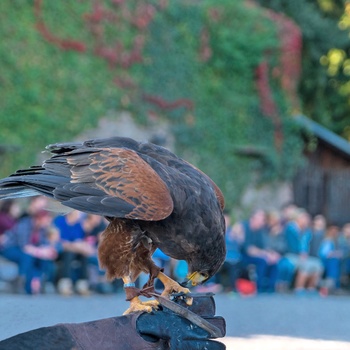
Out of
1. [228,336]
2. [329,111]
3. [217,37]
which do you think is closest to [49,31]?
[217,37]

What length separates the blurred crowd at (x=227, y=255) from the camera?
11.8 meters

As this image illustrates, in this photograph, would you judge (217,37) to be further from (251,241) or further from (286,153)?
(251,241)

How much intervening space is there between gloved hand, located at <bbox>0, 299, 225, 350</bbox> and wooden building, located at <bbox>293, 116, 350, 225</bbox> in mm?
18595

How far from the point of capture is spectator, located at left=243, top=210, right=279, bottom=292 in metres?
14.4

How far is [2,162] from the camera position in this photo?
1647 cm

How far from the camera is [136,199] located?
16.2 feet

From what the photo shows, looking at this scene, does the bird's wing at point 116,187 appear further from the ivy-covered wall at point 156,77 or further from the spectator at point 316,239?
the ivy-covered wall at point 156,77

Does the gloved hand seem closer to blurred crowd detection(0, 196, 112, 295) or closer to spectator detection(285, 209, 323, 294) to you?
blurred crowd detection(0, 196, 112, 295)

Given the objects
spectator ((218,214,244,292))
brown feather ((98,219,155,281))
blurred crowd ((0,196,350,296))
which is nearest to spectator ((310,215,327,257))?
blurred crowd ((0,196,350,296))

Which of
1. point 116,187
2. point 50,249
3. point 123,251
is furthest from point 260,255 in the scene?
point 116,187

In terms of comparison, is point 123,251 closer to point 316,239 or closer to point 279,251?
point 279,251

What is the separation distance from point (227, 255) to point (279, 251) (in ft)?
5.87

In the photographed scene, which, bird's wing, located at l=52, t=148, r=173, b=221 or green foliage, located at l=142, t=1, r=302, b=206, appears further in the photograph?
green foliage, located at l=142, t=1, r=302, b=206

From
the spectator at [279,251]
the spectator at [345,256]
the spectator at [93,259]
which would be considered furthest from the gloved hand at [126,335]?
the spectator at [345,256]
